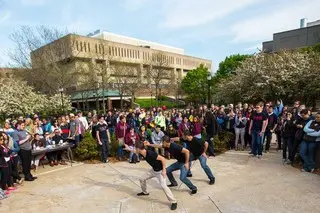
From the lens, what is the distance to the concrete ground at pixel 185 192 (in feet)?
15.0

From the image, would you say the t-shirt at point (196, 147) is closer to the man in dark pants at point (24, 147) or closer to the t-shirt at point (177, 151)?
the t-shirt at point (177, 151)

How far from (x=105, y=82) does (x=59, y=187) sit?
23.0 m

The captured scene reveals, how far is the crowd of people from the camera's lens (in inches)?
232

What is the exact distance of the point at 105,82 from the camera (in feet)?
91.7

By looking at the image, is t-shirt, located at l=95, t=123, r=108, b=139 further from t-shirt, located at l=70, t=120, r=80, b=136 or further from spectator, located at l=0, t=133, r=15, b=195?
spectator, located at l=0, t=133, r=15, b=195

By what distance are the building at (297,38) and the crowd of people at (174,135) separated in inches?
1984

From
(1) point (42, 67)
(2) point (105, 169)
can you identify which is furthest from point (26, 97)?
(2) point (105, 169)

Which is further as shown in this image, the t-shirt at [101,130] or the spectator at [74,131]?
the spectator at [74,131]

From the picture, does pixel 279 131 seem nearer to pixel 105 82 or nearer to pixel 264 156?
pixel 264 156

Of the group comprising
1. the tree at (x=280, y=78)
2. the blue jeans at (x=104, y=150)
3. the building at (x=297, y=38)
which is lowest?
the blue jeans at (x=104, y=150)

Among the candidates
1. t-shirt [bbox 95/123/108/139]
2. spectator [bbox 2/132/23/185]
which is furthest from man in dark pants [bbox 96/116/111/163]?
spectator [bbox 2/132/23/185]

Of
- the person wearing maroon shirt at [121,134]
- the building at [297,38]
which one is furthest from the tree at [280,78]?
the building at [297,38]

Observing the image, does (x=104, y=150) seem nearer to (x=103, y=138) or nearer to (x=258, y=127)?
(x=103, y=138)

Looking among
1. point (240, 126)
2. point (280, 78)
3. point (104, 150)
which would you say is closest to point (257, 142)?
point (240, 126)
